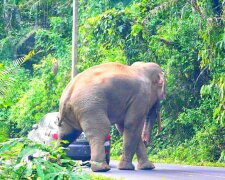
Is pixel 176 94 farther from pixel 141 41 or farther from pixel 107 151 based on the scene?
pixel 107 151

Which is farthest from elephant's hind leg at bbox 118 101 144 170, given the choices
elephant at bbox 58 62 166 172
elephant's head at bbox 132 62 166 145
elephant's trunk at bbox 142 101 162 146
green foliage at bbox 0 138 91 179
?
green foliage at bbox 0 138 91 179

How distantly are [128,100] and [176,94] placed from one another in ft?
32.7

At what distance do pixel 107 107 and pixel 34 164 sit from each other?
12252 millimetres

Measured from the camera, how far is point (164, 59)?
104ft

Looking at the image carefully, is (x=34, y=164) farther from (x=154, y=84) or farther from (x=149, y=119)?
(x=149, y=119)

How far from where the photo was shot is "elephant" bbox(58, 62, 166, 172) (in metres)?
20.5

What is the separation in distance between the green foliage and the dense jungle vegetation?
16.0 m

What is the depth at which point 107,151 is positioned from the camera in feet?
71.1

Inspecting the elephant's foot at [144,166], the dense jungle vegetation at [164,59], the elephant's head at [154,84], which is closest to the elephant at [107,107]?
the elephant's foot at [144,166]

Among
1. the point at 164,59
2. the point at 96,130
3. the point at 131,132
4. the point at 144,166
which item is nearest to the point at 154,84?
the point at 131,132

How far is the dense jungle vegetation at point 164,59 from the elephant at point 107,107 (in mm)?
4071

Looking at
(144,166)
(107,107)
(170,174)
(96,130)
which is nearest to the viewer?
(170,174)

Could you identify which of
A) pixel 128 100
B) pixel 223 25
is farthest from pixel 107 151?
pixel 223 25

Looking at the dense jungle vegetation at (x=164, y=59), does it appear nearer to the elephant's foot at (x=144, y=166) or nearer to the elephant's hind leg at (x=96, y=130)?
the elephant's foot at (x=144, y=166)
